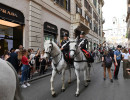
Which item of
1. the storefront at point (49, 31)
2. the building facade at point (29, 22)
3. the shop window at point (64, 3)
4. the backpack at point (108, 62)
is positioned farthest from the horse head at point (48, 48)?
the shop window at point (64, 3)

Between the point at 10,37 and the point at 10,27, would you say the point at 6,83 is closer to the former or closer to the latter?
the point at 10,37

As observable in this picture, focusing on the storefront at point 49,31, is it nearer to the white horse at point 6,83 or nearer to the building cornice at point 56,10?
the building cornice at point 56,10

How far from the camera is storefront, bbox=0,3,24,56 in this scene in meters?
9.25

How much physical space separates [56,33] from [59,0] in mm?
4416

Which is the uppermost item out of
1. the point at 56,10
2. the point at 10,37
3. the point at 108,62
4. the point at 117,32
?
the point at 117,32

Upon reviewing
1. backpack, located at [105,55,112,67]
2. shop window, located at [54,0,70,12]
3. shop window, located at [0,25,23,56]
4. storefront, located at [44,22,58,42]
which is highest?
shop window, located at [54,0,70,12]

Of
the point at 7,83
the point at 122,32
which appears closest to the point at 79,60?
the point at 7,83

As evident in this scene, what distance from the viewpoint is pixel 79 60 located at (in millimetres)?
5488

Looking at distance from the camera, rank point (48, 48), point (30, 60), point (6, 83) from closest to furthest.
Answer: point (6, 83)
point (48, 48)
point (30, 60)

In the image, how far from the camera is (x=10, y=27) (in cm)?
1048

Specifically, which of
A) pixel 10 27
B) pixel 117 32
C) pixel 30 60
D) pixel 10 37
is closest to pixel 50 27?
pixel 10 27

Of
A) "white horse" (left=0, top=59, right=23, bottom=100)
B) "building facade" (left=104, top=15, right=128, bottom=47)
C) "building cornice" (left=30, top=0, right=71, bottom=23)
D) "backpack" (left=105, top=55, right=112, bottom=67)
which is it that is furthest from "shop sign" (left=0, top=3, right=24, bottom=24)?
"building facade" (left=104, top=15, right=128, bottom=47)

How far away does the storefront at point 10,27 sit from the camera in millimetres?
9250

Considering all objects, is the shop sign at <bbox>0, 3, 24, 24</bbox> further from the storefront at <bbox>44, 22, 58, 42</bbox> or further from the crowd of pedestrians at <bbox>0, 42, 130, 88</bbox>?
the storefront at <bbox>44, 22, 58, 42</bbox>
